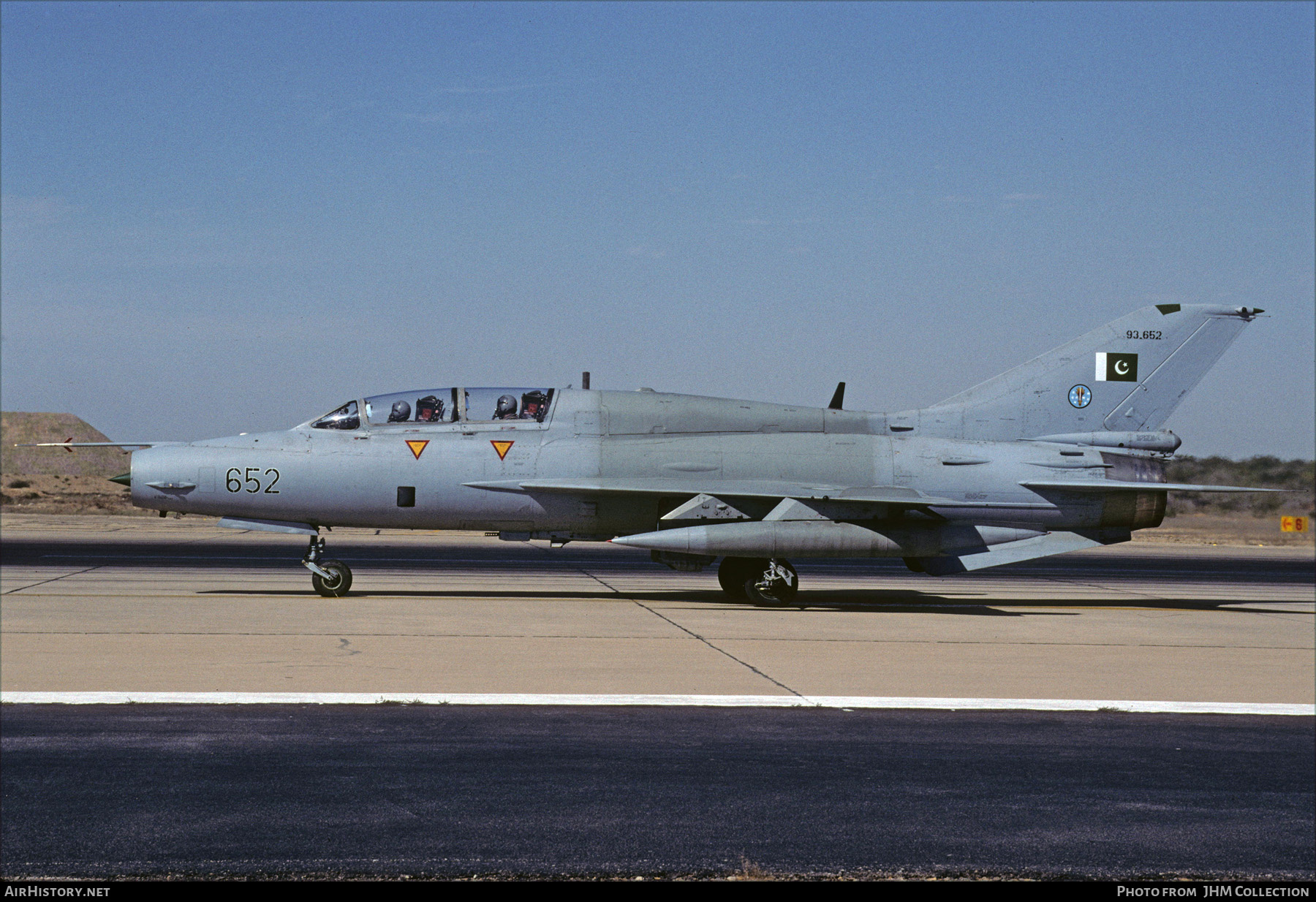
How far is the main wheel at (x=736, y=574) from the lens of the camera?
18891mm

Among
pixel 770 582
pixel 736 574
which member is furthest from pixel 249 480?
pixel 770 582

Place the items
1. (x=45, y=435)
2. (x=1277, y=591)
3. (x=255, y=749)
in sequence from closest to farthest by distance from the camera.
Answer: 1. (x=255, y=749)
2. (x=1277, y=591)
3. (x=45, y=435)

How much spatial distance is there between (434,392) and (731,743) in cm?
1158

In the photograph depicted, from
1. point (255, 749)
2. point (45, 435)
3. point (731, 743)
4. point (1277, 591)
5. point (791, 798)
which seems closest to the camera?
point (791, 798)

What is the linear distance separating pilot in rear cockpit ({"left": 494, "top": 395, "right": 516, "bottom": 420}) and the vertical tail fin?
6.85 meters

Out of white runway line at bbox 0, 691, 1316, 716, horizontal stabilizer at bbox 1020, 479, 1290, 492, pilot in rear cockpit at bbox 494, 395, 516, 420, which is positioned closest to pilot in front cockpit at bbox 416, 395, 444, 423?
pilot in rear cockpit at bbox 494, 395, 516, 420

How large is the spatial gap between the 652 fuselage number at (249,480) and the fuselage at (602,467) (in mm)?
20

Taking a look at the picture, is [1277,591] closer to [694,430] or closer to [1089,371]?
[1089,371]

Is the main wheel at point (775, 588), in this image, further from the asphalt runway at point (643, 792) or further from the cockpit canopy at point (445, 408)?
the asphalt runway at point (643, 792)

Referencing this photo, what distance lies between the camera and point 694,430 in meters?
19.5

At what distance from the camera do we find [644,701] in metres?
9.91

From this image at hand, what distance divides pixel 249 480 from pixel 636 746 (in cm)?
1144
